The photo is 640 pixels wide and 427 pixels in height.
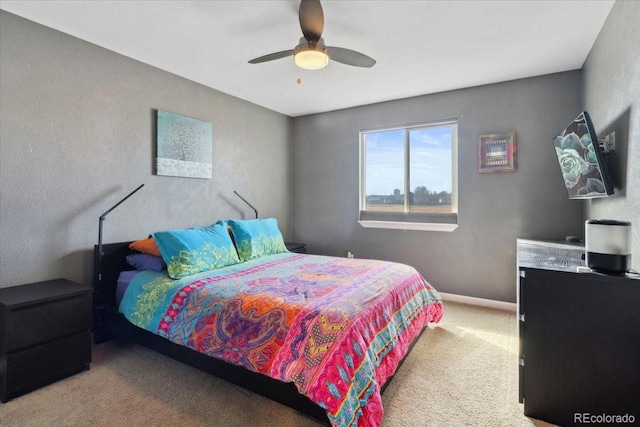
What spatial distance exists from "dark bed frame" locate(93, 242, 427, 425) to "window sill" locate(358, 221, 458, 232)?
1684 mm

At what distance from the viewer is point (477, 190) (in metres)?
3.74

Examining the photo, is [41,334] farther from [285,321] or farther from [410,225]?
[410,225]

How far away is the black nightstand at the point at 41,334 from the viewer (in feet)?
6.42

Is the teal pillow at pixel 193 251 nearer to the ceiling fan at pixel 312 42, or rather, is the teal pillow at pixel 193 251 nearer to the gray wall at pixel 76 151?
the gray wall at pixel 76 151

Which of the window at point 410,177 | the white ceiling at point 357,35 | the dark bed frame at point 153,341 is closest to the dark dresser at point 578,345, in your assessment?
the dark bed frame at point 153,341

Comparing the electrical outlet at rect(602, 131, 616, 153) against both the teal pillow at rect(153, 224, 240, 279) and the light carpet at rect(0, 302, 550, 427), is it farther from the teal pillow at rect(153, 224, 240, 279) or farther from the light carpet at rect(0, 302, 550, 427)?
the teal pillow at rect(153, 224, 240, 279)

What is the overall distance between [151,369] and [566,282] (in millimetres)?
2810

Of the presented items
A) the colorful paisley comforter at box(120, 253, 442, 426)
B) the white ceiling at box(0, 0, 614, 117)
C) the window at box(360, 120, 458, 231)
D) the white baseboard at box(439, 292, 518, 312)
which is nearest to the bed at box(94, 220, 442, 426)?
the colorful paisley comforter at box(120, 253, 442, 426)

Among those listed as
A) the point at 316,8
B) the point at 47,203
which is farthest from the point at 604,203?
the point at 47,203

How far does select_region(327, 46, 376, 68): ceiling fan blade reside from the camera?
225 centimetres

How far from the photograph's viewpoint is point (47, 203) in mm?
2506

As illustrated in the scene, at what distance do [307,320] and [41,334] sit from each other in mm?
1829

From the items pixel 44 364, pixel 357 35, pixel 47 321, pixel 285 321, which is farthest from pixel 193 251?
pixel 357 35

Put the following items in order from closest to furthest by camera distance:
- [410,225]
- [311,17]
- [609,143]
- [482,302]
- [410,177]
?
[311,17], [609,143], [482,302], [410,225], [410,177]
